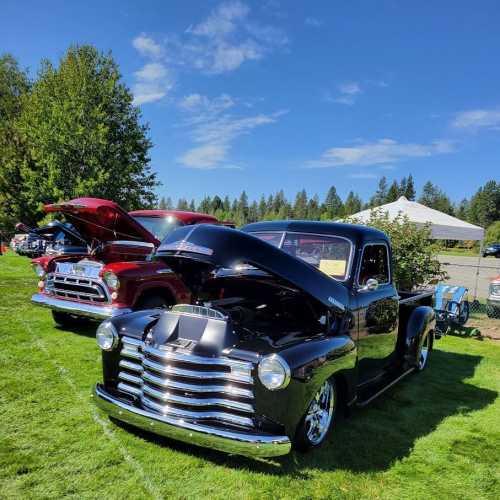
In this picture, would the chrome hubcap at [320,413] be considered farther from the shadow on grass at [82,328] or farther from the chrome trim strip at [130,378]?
the shadow on grass at [82,328]

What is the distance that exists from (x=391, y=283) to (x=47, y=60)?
28.6 meters

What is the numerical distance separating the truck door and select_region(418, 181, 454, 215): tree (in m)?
91.1

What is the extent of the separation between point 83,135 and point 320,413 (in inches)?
942

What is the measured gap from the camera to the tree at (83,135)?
23.8 m

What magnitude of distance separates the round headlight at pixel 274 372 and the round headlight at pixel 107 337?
1.43 metres

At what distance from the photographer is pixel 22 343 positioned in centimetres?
634

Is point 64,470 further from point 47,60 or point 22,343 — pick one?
point 47,60

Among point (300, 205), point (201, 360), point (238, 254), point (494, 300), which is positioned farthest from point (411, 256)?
point (300, 205)

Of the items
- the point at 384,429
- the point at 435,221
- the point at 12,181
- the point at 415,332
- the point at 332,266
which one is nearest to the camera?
the point at 384,429

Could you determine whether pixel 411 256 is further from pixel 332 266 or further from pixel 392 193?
pixel 392 193

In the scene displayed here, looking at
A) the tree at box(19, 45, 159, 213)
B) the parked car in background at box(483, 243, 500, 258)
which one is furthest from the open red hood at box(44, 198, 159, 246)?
the parked car in background at box(483, 243, 500, 258)

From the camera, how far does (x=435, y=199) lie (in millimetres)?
99250

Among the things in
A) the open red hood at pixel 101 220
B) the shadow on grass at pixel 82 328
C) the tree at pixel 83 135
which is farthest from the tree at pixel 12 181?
the open red hood at pixel 101 220

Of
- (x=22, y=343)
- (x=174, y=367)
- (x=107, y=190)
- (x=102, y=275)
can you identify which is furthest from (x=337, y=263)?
(x=107, y=190)
